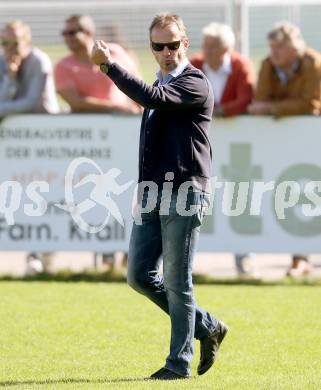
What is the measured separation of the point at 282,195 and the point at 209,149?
4.84 meters

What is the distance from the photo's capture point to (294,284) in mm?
11891

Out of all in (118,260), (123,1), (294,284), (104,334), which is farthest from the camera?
(123,1)

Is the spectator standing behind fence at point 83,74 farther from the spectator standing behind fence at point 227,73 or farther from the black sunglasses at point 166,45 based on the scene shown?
the black sunglasses at point 166,45

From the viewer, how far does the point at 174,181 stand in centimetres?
716

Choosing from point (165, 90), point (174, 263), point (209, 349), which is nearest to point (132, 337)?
point (209, 349)

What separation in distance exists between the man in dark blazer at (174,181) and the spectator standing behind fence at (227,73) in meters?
4.97

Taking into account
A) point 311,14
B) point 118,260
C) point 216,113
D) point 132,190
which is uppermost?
point 311,14

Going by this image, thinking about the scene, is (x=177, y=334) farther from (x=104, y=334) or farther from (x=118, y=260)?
(x=118, y=260)

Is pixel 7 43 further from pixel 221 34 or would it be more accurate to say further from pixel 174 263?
pixel 174 263

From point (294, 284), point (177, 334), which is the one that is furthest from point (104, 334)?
point (294, 284)

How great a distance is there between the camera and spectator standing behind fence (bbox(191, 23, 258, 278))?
12320 mm

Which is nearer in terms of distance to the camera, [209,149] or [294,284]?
[209,149]

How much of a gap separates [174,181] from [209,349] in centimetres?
114

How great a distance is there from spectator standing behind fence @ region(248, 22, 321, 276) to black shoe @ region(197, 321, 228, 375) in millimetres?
4693
